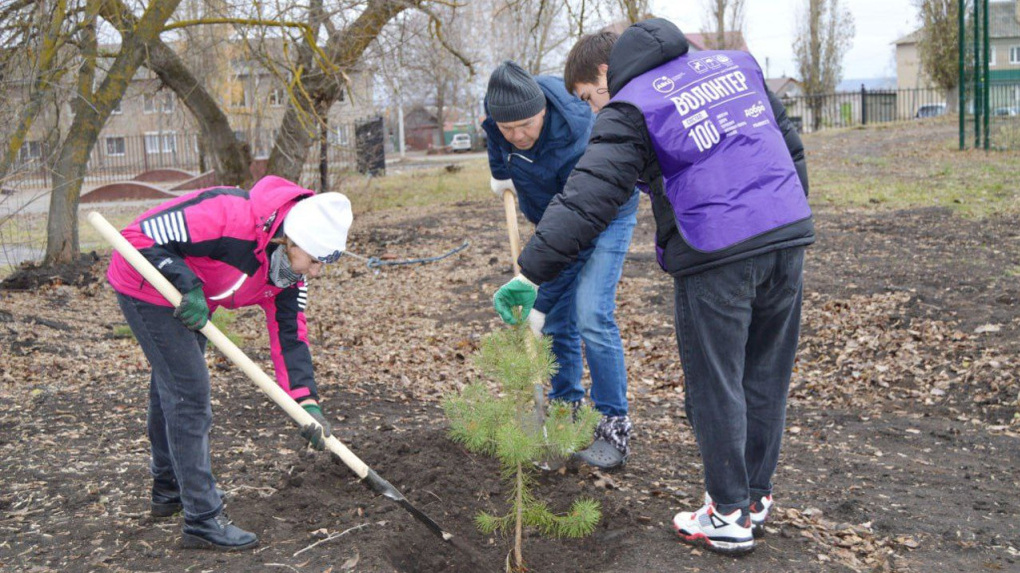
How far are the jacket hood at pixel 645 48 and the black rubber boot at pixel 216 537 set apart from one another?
2.15 metres

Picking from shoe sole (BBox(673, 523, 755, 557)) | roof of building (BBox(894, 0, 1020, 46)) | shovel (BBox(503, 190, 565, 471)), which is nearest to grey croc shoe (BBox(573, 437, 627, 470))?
shovel (BBox(503, 190, 565, 471))

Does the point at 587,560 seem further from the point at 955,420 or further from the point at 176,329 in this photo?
the point at 955,420

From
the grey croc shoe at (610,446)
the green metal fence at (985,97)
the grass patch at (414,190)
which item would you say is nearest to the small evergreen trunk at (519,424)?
the grey croc shoe at (610,446)

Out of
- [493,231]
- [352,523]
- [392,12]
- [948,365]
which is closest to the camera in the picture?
[352,523]

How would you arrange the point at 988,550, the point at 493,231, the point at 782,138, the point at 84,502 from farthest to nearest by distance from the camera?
the point at 493,231 < the point at 84,502 < the point at 988,550 < the point at 782,138

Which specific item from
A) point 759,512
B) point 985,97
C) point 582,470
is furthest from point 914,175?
point 759,512

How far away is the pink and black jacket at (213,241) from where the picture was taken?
297 centimetres

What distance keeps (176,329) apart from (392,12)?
9155mm

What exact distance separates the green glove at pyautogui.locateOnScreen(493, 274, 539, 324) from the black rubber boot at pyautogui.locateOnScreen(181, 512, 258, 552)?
4.23ft

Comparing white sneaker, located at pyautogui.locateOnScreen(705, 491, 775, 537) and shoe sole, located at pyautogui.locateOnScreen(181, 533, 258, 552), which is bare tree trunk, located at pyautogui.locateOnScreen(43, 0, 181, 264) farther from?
white sneaker, located at pyautogui.locateOnScreen(705, 491, 775, 537)

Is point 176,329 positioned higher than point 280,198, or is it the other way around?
point 280,198

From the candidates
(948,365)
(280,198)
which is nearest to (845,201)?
(948,365)

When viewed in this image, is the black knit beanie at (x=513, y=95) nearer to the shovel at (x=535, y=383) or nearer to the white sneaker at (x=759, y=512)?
the shovel at (x=535, y=383)

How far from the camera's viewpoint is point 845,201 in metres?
11.5
